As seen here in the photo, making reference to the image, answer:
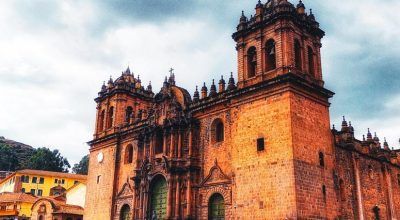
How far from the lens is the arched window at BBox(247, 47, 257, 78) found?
84.4 ft

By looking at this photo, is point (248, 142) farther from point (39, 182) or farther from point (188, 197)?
point (39, 182)

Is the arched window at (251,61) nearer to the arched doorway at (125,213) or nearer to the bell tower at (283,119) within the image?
the bell tower at (283,119)

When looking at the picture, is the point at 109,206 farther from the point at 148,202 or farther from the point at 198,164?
the point at 198,164

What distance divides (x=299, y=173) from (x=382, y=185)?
12434mm

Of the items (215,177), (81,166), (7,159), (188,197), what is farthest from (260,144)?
(81,166)

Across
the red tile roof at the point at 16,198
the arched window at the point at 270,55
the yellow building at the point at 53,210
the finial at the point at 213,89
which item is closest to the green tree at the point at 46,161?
the red tile roof at the point at 16,198

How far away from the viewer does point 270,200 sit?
21812 mm

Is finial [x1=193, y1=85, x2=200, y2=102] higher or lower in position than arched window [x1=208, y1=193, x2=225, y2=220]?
higher

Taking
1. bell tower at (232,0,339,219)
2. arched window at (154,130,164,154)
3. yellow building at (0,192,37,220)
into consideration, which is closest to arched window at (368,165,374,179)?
bell tower at (232,0,339,219)

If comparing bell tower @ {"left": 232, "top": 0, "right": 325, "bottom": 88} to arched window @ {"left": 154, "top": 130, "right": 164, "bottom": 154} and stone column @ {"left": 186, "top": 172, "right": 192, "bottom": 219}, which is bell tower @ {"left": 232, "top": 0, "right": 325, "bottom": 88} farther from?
arched window @ {"left": 154, "top": 130, "right": 164, "bottom": 154}

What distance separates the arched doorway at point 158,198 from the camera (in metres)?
28.4

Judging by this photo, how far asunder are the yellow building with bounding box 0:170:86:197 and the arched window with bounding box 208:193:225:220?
47.5 metres

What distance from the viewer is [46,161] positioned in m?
82.9

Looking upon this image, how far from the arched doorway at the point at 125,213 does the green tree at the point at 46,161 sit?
5533 cm
